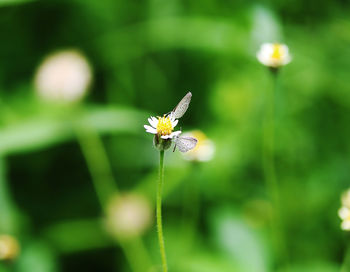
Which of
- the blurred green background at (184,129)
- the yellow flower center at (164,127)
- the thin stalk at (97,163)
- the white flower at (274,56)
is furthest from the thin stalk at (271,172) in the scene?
the yellow flower center at (164,127)

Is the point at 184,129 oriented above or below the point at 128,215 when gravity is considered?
above

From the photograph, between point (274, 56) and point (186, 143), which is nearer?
point (186, 143)

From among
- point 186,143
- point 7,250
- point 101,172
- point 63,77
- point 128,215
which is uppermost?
point 63,77

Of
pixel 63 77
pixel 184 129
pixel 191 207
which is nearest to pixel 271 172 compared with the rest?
pixel 191 207

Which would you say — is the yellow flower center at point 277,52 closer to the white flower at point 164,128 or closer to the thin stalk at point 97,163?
the white flower at point 164,128

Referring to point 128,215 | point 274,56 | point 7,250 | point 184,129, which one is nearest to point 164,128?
point 274,56

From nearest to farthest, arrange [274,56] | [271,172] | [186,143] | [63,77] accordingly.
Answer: [186,143], [274,56], [271,172], [63,77]

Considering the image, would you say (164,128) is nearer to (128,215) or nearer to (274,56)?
(274,56)

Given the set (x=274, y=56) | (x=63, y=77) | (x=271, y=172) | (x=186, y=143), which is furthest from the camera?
(x=63, y=77)

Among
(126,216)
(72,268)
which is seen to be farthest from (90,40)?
(72,268)

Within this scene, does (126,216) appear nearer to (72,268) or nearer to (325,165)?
(72,268)
